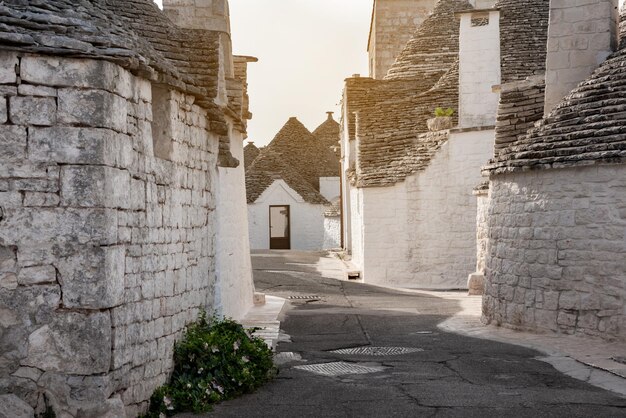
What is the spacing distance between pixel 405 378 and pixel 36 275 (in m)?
4.10

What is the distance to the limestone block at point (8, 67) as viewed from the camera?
250 inches

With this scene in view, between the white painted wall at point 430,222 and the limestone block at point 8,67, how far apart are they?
52.4ft

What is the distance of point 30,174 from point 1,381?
4.71ft

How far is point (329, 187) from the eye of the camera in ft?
157

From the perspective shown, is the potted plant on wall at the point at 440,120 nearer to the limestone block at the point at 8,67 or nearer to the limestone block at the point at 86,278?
the limestone block at the point at 86,278

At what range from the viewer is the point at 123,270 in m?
6.86

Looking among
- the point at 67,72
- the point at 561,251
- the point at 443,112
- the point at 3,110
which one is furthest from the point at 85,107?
the point at 443,112

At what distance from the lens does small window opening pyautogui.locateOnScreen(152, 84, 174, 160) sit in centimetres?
823

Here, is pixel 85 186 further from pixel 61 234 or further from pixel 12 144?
pixel 12 144

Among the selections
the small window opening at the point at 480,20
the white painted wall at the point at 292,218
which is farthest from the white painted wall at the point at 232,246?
the white painted wall at the point at 292,218

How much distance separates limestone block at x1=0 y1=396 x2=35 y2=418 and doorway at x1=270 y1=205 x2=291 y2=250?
37.2 metres

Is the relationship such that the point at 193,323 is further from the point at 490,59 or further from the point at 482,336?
the point at 490,59

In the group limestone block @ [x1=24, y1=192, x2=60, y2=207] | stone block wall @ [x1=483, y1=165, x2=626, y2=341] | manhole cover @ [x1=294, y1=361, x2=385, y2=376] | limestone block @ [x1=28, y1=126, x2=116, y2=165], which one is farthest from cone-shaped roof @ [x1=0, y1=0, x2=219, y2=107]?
stone block wall @ [x1=483, y1=165, x2=626, y2=341]

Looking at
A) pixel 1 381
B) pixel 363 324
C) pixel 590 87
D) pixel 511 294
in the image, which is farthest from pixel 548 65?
pixel 1 381
